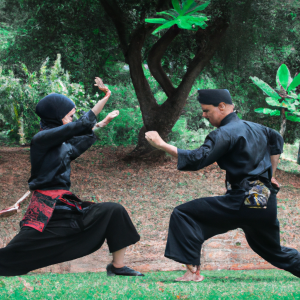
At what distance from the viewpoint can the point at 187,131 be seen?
13047 millimetres

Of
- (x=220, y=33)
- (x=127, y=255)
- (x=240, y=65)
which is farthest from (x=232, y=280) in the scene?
(x=240, y=65)

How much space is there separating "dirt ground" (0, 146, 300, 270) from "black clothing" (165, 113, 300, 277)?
7.41 feet

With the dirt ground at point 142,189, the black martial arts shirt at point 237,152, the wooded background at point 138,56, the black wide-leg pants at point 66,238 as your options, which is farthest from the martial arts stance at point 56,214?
the wooded background at point 138,56

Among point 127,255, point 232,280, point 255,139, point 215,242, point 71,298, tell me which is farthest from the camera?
point 215,242

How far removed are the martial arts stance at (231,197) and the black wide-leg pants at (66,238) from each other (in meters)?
0.51

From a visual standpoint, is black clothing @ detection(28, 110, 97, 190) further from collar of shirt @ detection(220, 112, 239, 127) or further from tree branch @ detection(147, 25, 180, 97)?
tree branch @ detection(147, 25, 180, 97)

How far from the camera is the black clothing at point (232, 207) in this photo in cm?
324

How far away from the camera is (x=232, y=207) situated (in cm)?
335

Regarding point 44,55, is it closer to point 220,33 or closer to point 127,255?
point 220,33

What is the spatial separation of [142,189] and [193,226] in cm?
502

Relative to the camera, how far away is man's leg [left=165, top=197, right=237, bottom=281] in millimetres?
3303

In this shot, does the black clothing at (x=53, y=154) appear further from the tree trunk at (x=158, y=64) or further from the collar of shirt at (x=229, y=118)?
the tree trunk at (x=158, y=64)

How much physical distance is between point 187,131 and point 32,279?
10012mm

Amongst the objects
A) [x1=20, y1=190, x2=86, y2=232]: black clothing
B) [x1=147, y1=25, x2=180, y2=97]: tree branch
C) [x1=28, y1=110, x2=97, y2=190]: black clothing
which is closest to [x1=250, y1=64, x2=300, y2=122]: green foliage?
[x1=147, y1=25, x2=180, y2=97]: tree branch
